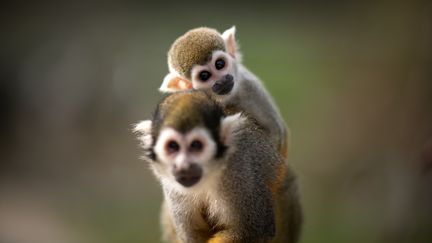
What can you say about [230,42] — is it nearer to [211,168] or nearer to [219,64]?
[219,64]

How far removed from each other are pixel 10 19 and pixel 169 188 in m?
8.09

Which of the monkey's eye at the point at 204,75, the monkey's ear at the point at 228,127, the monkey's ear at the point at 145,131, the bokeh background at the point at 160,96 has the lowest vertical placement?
the monkey's ear at the point at 228,127

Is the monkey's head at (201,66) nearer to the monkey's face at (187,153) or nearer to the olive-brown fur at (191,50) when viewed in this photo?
the olive-brown fur at (191,50)

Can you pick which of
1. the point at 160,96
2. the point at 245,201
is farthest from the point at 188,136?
the point at 160,96

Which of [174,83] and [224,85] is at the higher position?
[174,83]

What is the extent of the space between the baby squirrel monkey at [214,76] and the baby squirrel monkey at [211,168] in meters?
0.41

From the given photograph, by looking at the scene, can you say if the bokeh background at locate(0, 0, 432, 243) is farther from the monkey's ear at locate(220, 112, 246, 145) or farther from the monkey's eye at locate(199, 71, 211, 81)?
the monkey's ear at locate(220, 112, 246, 145)

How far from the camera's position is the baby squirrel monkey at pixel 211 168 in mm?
2531

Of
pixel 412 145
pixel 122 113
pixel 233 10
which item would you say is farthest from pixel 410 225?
pixel 233 10

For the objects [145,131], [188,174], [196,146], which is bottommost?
[188,174]

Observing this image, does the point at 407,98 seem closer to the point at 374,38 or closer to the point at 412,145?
the point at 412,145

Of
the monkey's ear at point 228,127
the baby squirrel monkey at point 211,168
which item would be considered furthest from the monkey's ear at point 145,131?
the monkey's ear at point 228,127

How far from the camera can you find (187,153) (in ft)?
8.29

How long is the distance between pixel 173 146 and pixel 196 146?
11cm
